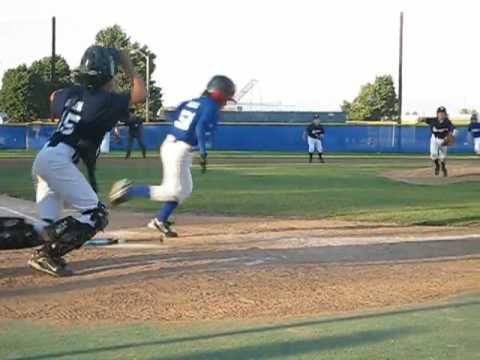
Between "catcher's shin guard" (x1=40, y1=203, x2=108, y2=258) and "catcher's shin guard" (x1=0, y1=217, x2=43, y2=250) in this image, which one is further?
"catcher's shin guard" (x1=40, y1=203, x2=108, y2=258)

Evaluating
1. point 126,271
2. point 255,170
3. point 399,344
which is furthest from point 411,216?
point 255,170

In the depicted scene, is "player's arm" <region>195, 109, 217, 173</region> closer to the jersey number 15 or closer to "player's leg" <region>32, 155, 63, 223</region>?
"player's leg" <region>32, 155, 63, 223</region>

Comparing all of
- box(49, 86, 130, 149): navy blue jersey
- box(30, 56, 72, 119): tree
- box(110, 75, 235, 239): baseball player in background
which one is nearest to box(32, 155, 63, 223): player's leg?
box(49, 86, 130, 149): navy blue jersey

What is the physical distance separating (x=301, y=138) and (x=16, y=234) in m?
44.1

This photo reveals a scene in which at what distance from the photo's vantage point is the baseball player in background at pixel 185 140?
32.6 feet

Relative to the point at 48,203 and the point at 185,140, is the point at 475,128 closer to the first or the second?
the point at 185,140

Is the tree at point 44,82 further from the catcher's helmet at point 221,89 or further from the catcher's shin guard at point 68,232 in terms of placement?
the catcher's shin guard at point 68,232

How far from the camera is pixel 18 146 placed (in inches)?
1881

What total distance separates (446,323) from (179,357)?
6.69ft

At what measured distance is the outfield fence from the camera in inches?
1903

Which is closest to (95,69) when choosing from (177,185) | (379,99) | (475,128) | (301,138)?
(177,185)

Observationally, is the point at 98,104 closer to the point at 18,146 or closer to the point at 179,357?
the point at 179,357

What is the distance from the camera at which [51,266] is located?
7.34m

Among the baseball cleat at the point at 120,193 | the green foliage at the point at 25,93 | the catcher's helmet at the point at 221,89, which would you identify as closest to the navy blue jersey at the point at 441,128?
the catcher's helmet at the point at 221,89
